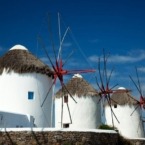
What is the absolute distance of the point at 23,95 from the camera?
25453 millimetres

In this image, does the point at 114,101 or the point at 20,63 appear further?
the point at 114,101

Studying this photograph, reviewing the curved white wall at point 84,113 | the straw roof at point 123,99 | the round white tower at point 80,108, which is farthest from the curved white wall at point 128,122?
the curved white wall at point 84,113

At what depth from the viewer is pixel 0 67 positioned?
26.5 m

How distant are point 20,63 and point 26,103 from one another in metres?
2.99

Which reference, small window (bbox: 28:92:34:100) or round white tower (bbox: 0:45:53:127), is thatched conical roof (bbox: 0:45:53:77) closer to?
round white tower (bbox: 0:45:53:127)

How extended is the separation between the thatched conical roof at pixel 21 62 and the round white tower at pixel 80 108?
7708 mm

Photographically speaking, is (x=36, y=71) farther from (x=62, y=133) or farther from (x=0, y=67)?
(x=62, y=133)

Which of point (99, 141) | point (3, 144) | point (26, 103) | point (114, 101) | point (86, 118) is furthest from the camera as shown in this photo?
point (114, 101)

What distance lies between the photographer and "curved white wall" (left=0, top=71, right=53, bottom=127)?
83.1 feet

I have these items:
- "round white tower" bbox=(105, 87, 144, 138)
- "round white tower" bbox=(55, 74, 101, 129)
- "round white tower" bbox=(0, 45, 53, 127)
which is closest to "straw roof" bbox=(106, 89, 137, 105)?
"round white tower" bbox=(105, 87, 144, 138)

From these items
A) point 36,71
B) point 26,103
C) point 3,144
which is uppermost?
point 36,71

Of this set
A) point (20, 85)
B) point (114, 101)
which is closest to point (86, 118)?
point (114, 101)

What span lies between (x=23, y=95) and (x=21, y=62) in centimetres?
247

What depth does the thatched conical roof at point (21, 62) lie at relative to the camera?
25734 millimetres
